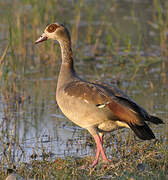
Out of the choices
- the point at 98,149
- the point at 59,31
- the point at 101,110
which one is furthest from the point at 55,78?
the point at 101,110

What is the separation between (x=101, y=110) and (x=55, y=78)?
14.1 ft

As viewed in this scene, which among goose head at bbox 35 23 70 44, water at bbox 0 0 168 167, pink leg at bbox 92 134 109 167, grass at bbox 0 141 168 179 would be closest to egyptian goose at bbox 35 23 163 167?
pink leg at bbox 92 134 109 167

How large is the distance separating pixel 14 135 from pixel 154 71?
422 centimetres

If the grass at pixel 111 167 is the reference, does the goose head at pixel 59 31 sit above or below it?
above

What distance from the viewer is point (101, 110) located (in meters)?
5.99

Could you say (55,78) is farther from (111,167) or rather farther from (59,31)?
(111,167)

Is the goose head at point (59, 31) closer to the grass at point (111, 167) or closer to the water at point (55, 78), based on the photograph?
the water at point (55, 78)

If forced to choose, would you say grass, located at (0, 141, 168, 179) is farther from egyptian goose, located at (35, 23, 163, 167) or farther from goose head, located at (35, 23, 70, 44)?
goose head, located at (35, 23, 70, 44)

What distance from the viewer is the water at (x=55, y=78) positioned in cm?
705

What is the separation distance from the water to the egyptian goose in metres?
0.55

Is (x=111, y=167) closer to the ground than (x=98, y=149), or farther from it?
closer to the ground

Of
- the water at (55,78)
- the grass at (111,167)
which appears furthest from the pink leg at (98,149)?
the water at (55,78)

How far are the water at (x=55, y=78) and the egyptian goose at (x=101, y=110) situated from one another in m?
0.55

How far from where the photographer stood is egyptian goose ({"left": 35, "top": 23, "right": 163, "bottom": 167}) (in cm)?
585
